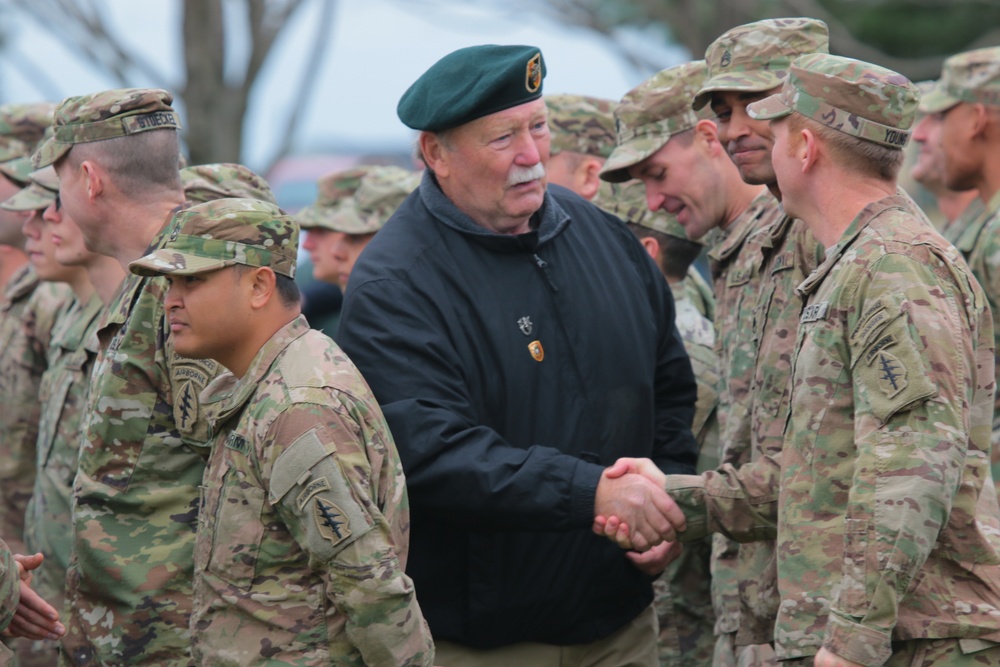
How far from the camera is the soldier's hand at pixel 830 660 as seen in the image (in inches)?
126

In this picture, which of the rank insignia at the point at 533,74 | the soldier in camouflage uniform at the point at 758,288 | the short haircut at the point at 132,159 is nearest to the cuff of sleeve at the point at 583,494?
the soldier in camouflage uniform at the point at 758,288

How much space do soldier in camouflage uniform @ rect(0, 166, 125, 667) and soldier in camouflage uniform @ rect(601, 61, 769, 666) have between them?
6.53 feet

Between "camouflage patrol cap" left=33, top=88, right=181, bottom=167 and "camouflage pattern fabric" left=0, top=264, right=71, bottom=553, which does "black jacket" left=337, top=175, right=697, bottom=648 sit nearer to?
"camouflage patrol cap" left=33, top=88, right=181, bottom=167

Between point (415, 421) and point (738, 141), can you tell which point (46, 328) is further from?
point (738, 141)

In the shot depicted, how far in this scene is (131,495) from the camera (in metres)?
4.11

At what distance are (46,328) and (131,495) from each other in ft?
7.81

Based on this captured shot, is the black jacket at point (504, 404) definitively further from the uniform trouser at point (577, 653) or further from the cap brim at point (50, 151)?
the cap brim at point (50, 151)

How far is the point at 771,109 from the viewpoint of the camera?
358cm

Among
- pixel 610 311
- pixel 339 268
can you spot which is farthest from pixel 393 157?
pixel 610 311

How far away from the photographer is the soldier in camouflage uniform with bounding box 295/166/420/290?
6980 mm

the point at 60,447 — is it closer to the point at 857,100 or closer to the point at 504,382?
the point at 504,382

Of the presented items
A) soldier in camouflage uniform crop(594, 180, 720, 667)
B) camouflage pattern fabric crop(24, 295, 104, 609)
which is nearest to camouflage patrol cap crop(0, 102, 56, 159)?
camouflage pattern fabric crop(24, 295, 104, 609)

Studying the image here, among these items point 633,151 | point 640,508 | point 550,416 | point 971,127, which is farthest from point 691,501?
point 971,127

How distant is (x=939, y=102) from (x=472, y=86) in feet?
10.1
